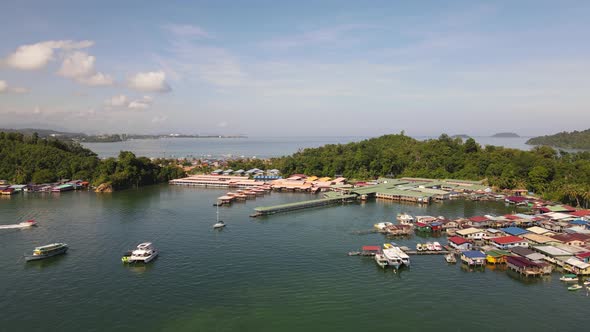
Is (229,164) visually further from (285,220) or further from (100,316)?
(100,316)

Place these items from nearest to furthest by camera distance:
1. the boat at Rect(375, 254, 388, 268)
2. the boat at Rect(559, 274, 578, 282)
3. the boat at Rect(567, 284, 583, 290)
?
the boat at Rect(567, 284, 583, 290) < the boat at Rect(559, 274, 578, 282) < the boat at Rect(375, 254, 388, 268)

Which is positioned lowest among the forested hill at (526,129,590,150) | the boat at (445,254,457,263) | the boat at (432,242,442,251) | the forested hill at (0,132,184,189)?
the boat at (445,254,457,263)

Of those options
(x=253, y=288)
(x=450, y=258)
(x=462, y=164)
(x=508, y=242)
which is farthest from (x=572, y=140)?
(x=253, y=288)

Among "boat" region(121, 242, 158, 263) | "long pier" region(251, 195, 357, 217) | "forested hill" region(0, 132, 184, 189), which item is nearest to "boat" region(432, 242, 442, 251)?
"long pier" region(251, 195, 357, 217)

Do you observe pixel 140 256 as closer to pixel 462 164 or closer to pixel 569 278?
pixel 569 278

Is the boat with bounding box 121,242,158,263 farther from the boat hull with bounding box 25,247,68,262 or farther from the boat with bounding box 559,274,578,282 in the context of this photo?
the boat with bounding box 559,274,578,282

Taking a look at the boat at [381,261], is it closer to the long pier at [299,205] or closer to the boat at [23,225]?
the long pier at [299,205]

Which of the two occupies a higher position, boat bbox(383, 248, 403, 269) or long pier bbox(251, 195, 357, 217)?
long pier bbox(251, 195, 357, 217)
